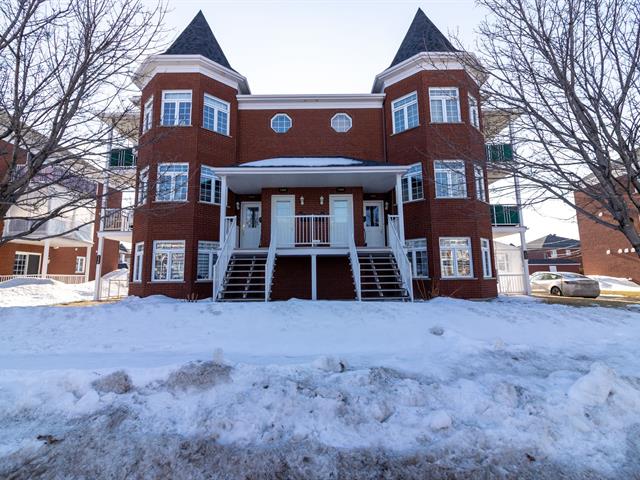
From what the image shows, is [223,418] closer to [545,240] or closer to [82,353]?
[82,353]

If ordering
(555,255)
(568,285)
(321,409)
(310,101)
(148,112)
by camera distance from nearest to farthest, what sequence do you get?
(321,409) < (148,112) < (310,101) < (568,285) < (555,255)

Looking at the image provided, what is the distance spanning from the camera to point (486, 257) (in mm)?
13680

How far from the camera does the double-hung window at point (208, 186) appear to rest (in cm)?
1351

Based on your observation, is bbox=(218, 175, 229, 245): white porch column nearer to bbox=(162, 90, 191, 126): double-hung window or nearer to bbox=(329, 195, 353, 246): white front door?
bbox=(162, 90, 191, 126): double-hung window

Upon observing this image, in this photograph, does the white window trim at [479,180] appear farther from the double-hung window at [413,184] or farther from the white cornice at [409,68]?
the white cornice at [409,68]

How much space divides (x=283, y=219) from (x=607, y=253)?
100 ft

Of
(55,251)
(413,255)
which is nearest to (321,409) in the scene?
(413,255)

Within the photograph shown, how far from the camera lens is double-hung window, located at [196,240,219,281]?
1296 cm

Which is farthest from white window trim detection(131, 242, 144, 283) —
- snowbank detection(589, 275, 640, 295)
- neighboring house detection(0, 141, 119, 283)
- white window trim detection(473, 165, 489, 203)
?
snowbank detection(589, 275, 640, 295)

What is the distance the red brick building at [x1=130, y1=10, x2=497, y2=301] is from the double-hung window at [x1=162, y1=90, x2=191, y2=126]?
5 cm

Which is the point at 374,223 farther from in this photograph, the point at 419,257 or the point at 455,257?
the point at 455,257

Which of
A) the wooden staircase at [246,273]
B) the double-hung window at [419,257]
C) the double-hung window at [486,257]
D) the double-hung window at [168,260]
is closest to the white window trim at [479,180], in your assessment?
the double-hung window at [486,257]

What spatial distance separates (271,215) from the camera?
13.5 metres

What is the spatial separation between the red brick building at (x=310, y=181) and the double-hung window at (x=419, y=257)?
0.05 meters
